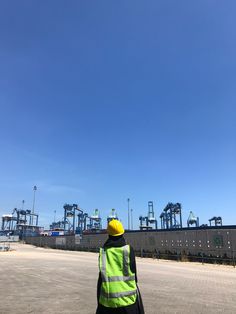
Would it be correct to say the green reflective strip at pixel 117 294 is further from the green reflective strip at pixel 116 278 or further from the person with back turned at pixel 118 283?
the green reflective strip at pixel 116 278

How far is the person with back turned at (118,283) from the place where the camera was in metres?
3.19

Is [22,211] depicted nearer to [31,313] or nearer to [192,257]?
[192,257]

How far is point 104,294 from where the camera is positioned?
3.26m

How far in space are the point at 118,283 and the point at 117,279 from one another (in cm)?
4

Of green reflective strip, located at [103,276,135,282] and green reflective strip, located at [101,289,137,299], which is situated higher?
green reflective strip, located at [103,276,135,282]

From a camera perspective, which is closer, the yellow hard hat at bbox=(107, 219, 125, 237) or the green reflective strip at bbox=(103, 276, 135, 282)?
the green reflective strip at bbox=(103, 276, 135, 282)

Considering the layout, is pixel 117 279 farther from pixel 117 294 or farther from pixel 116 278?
pixel 117 294

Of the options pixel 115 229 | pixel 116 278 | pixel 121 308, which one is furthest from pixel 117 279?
pixel 115 229

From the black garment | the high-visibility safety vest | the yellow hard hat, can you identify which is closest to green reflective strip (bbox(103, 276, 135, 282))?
the high-visibility safety vest

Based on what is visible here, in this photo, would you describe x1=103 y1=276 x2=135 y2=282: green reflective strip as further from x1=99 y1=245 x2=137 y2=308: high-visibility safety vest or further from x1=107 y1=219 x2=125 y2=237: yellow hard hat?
x1=107 y1=219 x2=125 y2=237: yellow hard hat

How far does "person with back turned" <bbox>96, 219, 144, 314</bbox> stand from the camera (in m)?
3.19

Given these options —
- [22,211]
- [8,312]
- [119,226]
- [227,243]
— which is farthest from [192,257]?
[22,211]

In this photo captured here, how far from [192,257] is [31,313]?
22794 mm

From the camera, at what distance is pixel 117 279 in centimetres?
323
